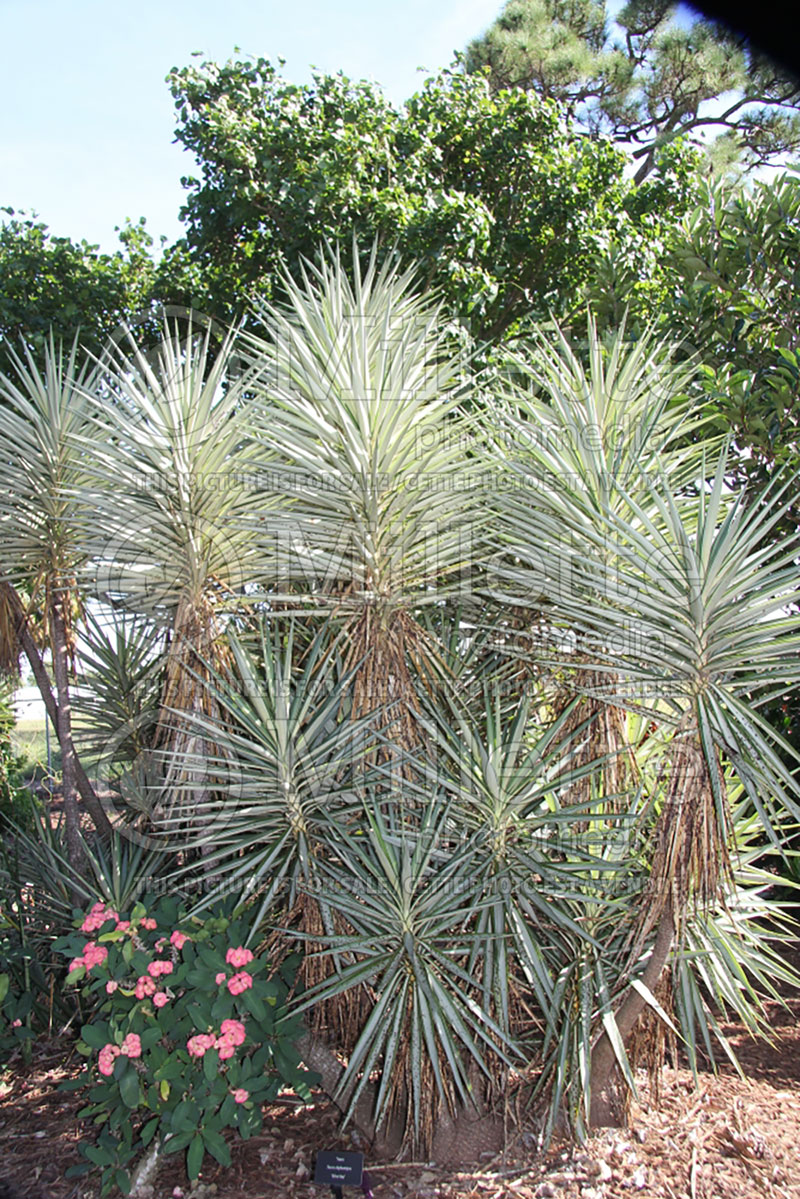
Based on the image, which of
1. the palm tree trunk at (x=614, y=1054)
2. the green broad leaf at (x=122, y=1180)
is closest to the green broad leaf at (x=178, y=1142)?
the green broad leaf at (x=122, y=1180)

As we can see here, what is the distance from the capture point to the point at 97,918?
299 centimetres

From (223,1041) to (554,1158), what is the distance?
1220mm

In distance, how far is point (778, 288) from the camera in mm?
4520

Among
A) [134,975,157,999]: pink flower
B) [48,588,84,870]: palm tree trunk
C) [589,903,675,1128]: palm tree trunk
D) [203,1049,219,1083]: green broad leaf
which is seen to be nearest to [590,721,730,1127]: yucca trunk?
[589,903,675,1128]: palm tree trunk

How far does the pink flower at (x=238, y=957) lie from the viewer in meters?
2.79

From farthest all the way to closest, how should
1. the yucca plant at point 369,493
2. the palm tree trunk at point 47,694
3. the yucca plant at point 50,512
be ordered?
the palm tree trunk at point 47,694, the yucca plant at point 50,512, the yucca plant at point 369,493

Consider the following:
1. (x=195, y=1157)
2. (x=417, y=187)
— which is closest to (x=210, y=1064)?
(x=195, y=1157)

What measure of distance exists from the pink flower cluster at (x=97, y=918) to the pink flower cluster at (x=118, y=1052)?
0.37m

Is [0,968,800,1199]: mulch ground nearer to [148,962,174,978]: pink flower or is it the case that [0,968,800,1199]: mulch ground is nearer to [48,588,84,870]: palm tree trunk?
[148,962,174,978]: pink flower

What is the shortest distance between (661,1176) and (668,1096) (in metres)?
0.56

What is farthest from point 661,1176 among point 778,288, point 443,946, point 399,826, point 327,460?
point 778,288

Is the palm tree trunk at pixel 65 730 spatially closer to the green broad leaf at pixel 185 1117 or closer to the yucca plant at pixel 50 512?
the yucca plant at pixel 50 512

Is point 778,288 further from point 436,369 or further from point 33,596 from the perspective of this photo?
point 33,596

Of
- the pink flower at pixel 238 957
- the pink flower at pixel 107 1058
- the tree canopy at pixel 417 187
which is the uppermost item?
the tree canopy at pixel 417 187
